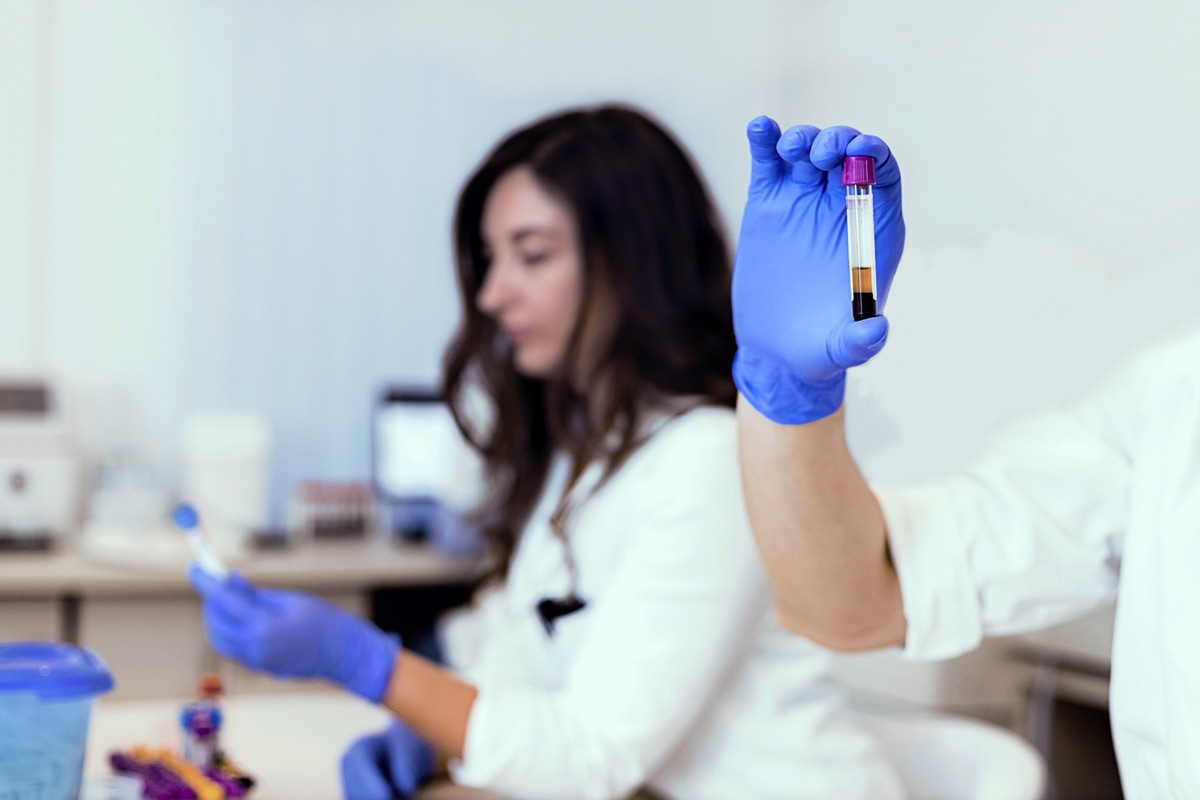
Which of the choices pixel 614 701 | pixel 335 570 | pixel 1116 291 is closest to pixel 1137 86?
pixel 1116 291

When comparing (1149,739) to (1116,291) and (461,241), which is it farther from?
(461,241)

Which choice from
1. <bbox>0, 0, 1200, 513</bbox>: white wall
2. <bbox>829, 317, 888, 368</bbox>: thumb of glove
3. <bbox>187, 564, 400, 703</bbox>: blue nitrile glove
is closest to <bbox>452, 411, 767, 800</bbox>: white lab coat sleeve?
<bbox>187, 564, 400, 703</bbox>: blue nitrile glove

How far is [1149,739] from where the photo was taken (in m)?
0.73

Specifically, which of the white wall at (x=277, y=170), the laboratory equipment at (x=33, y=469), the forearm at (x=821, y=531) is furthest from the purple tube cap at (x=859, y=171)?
the laboratory equipment at (x=33, y=469)

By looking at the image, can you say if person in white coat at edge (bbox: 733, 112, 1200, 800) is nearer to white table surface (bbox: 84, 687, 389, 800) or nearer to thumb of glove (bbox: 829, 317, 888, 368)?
thumb of glove (bbox: 829, 317, 888, 368)

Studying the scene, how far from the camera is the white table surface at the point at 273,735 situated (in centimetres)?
109

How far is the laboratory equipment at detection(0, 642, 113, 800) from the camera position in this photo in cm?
78

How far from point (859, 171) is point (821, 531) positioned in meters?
0.29

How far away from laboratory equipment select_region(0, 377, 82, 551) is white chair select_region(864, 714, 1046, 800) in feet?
4.69

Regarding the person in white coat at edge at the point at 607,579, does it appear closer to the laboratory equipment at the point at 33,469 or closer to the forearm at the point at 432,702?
the forearm at the point at 432,702

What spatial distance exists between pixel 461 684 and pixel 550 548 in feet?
0.83

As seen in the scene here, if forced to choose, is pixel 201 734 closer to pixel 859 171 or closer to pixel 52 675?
pixel 52 675

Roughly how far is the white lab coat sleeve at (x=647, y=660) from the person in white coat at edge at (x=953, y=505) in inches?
9.7

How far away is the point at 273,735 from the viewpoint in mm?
1247
